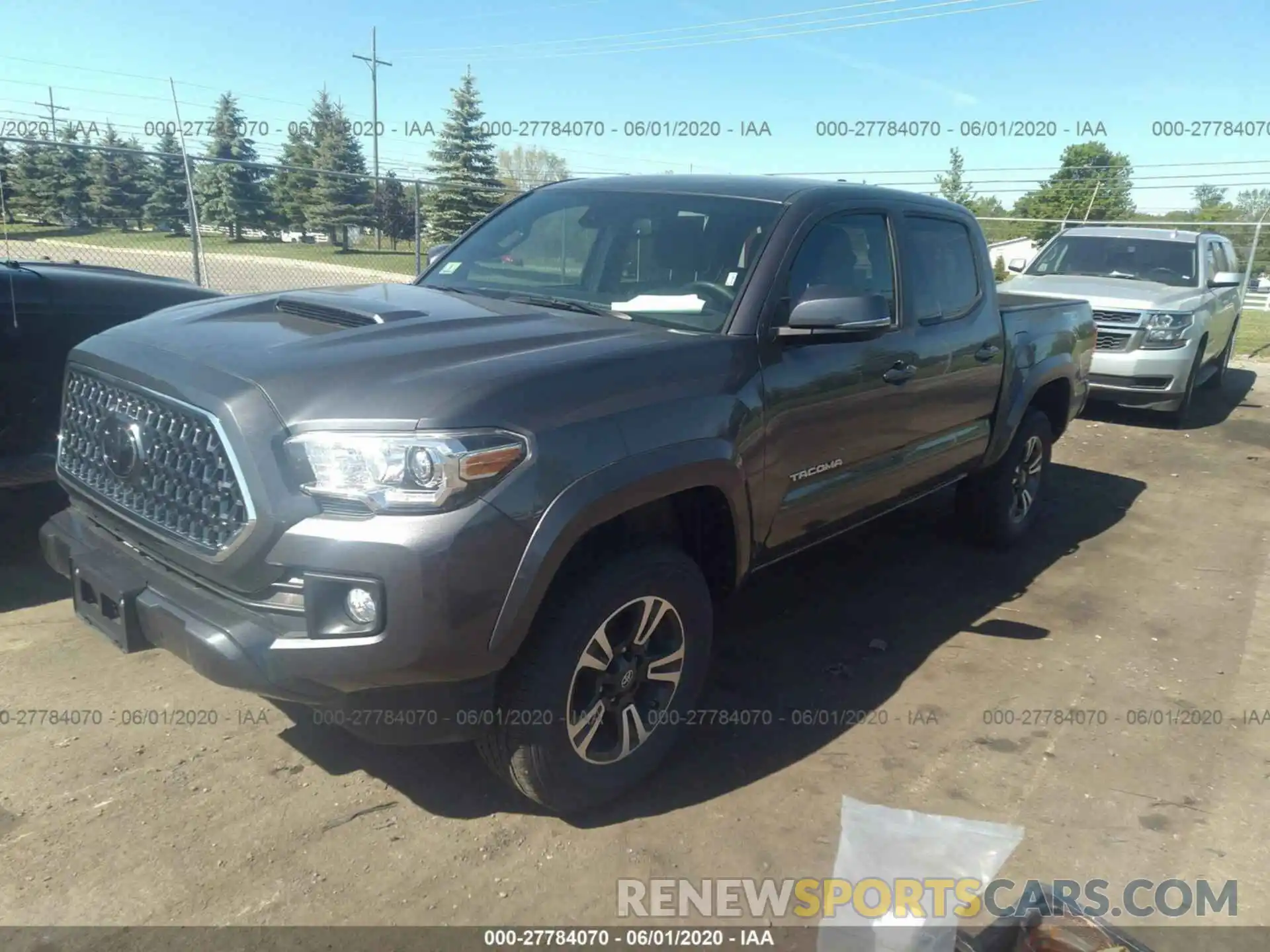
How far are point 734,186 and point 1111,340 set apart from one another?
7.06m

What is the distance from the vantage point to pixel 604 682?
299 centimetres

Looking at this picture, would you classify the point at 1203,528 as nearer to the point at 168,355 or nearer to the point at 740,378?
the point at 740,378

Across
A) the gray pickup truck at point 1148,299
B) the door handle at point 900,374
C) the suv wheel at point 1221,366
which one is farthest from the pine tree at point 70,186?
the suv wheel at point 1221,366

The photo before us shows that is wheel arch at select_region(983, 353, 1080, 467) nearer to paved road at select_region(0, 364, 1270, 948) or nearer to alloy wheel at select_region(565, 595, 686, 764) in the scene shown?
paved road at select_region(0, 364, 1270, 948)

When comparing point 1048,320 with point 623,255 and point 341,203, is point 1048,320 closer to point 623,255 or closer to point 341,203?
point 623,255

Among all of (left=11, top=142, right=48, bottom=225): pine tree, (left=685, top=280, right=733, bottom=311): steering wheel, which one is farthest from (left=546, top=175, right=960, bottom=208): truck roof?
(left=11, top=142, right=48, bottom=225): pine tree

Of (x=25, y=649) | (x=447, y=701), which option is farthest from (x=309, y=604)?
(x=25, y=649)

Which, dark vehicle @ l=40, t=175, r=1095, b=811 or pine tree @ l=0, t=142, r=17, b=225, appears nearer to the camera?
dark vehicle @ l=40, t=175, r=1095, b=811

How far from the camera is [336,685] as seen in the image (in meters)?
2.46

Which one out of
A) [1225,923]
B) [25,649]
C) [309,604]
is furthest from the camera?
[25,649]

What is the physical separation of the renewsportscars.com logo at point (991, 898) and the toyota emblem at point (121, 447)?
6.09 ft

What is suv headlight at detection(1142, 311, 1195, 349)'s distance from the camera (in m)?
9.38

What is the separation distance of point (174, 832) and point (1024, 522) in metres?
4.93

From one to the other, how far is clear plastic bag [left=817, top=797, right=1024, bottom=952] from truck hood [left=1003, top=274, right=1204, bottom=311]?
7696 mm
